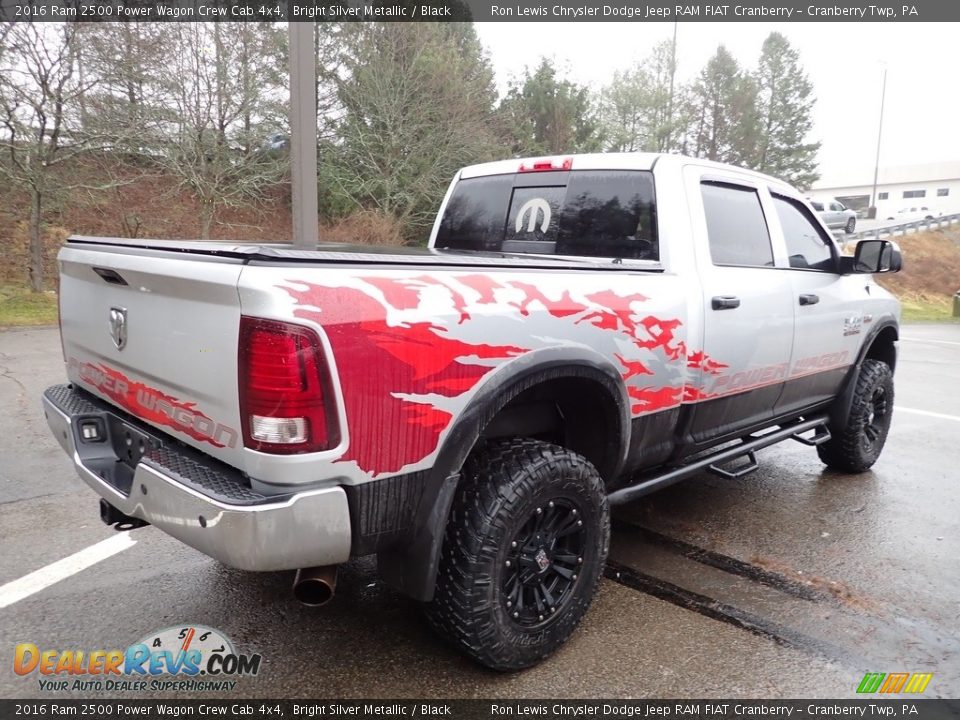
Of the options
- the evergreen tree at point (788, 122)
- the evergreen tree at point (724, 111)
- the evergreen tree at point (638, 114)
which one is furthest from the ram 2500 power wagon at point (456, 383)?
the evergreen tree at point (788, 122)

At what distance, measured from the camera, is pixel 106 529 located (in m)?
3.68

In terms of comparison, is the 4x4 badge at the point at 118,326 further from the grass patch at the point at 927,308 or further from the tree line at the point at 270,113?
the grass patch at the point at 927,308

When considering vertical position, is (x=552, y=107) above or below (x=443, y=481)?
above

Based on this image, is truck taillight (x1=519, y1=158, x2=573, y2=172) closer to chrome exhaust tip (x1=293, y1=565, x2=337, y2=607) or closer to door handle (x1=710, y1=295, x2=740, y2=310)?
door handle (x1=710, y1=295, x2=740, y2=310)

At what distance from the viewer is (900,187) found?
7250cm

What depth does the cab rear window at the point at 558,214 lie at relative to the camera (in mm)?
3287

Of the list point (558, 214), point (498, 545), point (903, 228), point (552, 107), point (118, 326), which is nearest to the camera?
point (498, 545)

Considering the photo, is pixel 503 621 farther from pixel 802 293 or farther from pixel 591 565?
pixel 802 293

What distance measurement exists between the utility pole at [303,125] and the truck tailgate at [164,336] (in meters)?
1.95

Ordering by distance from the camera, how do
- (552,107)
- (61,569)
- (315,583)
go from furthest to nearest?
(552,107) < (61,569) < (315,583)

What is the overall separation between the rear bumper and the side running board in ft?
4.35

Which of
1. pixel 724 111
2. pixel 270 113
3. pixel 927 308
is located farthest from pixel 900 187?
pixel 270 113

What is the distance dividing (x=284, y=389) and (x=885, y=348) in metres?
4.77

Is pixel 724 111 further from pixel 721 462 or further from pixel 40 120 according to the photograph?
pixel 721 462
